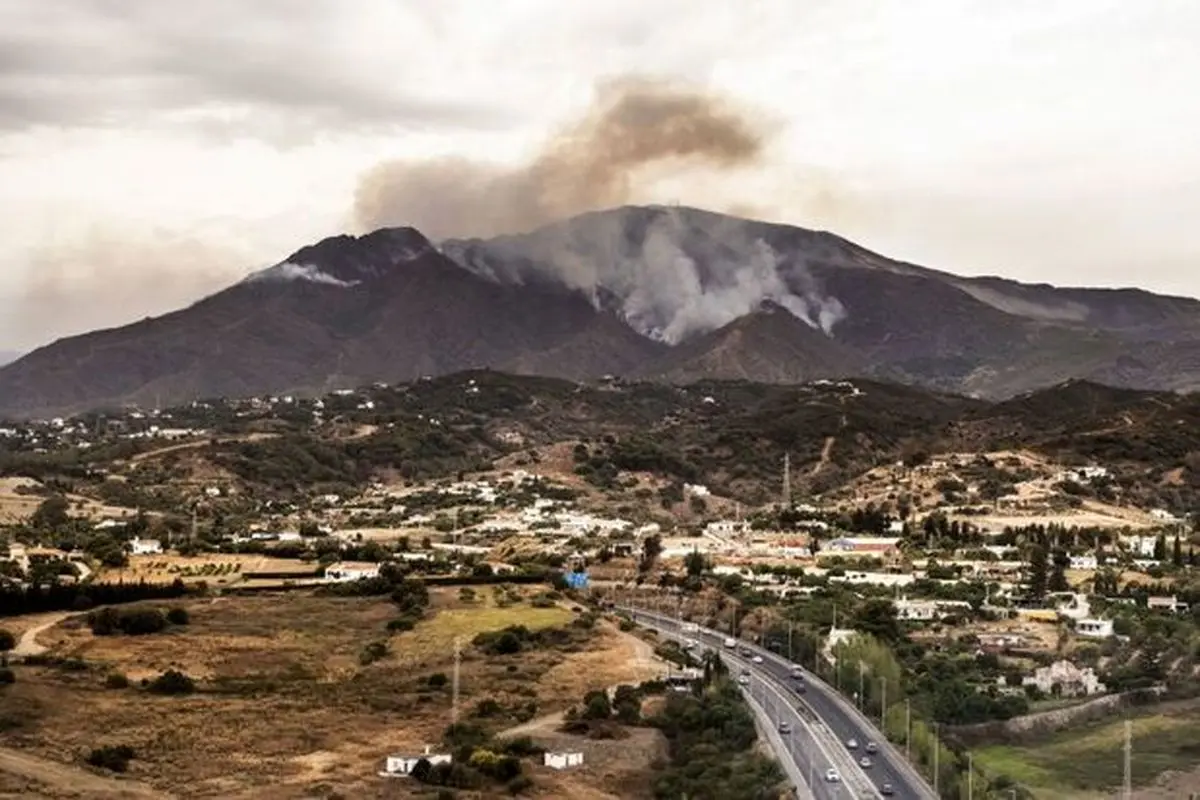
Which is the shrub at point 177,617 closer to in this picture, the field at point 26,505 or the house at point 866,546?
the field at point 26,505

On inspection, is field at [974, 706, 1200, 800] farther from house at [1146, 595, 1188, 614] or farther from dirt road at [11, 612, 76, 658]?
dirt road at [11, 612, 76, 658]

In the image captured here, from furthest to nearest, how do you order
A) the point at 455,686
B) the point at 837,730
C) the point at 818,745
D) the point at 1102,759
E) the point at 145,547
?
the point at 145,547 → the point at 455,686 → the point at 1102,759 → the point at 837,730 → the point at 818,745

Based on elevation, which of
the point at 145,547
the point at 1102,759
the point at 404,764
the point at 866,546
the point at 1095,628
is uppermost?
the point at 866,546

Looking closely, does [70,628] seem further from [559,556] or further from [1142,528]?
[1142,528]

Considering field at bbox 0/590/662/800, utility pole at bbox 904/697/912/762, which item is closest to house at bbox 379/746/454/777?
field at bbox 0/590/662/800

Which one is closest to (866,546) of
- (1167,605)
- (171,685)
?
(1167,605)

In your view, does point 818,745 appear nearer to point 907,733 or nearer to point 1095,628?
point 907,733
